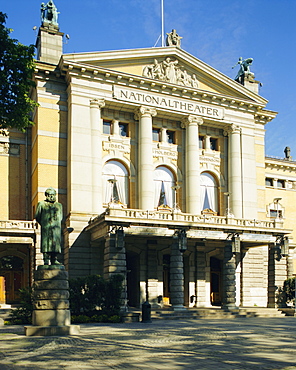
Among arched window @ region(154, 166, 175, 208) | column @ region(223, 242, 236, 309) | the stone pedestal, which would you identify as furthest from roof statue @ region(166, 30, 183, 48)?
the stone pedestal

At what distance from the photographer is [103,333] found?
2081cm

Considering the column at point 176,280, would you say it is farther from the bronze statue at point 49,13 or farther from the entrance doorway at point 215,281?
the bronze statue at point 49,13

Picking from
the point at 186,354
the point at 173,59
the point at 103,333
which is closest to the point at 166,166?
the point at 173,59

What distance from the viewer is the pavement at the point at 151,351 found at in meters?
12.6

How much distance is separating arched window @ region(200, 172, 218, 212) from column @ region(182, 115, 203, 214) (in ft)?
5.54

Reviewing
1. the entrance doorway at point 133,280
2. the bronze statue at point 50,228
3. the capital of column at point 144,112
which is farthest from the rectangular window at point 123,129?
the bronze statue at point 50,228

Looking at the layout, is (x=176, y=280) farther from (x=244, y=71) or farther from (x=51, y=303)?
(x=244, y=71)

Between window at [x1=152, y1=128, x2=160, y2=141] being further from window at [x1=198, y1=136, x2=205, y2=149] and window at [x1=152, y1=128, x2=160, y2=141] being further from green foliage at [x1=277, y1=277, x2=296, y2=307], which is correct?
green foliage at [x1=277, y1=277, x2=296, y2=307]

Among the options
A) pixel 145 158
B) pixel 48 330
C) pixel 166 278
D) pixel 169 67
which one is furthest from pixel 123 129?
pixel 48 330

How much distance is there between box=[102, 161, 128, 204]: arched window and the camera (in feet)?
128

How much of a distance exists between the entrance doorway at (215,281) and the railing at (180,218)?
16.6 ft

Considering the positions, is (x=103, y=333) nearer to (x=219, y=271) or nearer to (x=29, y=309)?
(x=29, y=309)

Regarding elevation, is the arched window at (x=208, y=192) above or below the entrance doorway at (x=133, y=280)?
above

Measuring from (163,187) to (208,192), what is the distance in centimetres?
426
